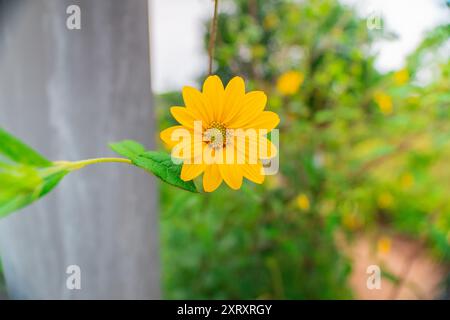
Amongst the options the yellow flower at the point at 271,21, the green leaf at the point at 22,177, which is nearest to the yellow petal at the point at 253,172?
the green leaf at the point at 22,177

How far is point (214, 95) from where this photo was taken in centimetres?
24

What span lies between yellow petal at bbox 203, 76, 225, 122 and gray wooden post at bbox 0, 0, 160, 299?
0.76 feet

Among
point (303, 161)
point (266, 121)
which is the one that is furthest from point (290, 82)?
point (266, 121)

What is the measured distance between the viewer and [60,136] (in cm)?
44

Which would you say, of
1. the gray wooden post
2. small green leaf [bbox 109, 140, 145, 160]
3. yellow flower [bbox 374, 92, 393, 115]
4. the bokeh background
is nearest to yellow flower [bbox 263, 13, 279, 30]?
the bokeh background

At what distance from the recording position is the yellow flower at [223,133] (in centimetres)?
24

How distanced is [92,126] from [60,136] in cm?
3

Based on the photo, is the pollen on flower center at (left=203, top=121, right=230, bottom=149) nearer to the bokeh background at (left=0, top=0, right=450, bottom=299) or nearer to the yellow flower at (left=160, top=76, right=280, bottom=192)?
the yellow flower at (left=160, top=76, right=280, bottom=192)

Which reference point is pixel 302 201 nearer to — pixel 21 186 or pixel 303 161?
pixel 303 161

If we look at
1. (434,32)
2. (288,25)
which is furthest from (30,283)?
(288,25)

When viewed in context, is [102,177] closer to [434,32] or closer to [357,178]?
[434,32]

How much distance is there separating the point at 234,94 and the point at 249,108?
12mm

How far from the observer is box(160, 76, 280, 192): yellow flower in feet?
0.79

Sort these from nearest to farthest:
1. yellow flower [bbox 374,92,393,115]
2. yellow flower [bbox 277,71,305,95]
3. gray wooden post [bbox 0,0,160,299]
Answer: gray wooden post [bbox 0,0,160,299] < yellow flower [bbox 374,92,393,115] < yellow flower [bbox 277,71,305,95]
